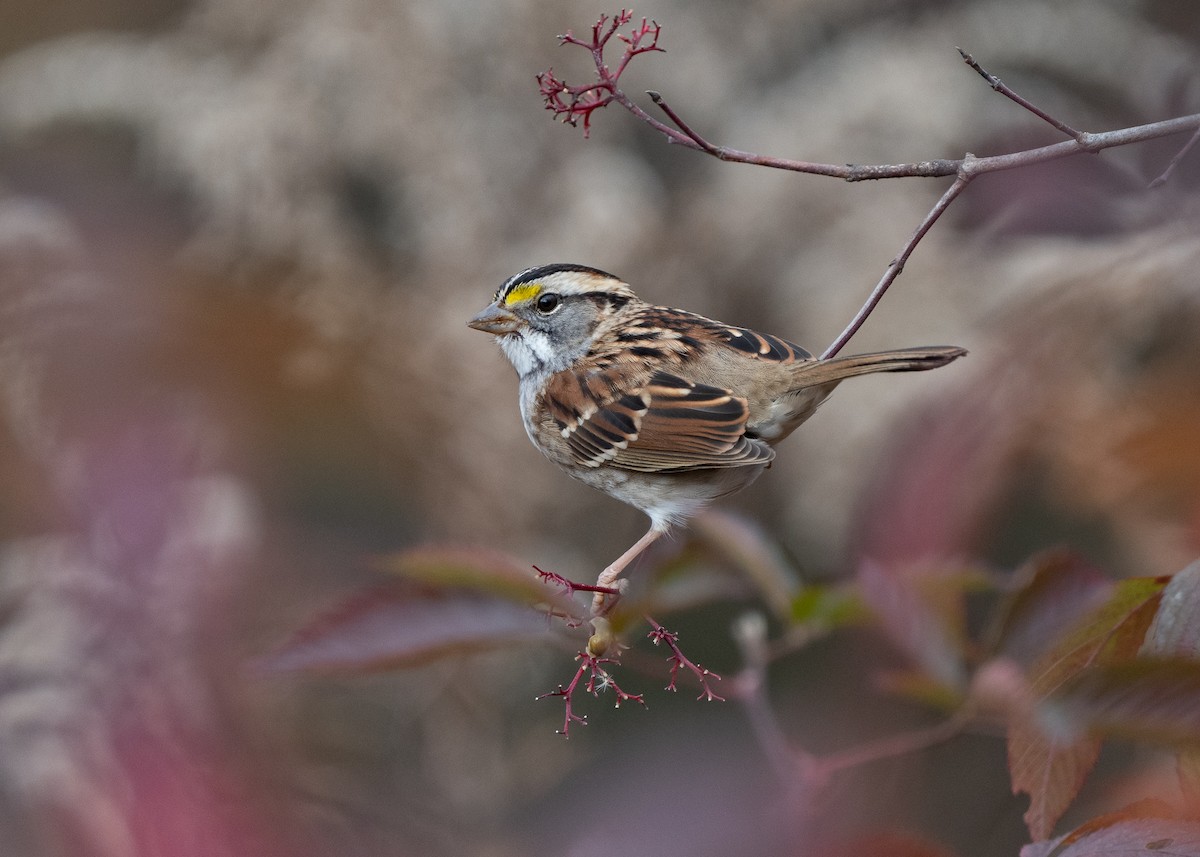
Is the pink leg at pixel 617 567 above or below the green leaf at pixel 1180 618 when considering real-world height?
above

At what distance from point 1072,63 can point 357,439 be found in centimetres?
305

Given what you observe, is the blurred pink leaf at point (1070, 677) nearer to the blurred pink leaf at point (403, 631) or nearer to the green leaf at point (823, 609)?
the green leaf at point (823, 609)

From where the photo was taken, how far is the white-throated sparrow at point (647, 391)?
215 cm

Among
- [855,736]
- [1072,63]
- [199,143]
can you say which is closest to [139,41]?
[199,143]

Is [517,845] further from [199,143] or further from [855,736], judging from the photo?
[199,143]

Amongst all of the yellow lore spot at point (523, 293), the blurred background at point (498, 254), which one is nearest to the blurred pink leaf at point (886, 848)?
the yellow lore spot at point (523, 293)

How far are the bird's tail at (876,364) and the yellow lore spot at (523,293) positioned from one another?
51cm

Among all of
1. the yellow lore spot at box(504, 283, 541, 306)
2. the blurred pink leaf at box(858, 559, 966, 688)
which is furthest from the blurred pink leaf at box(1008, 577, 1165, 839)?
the yellow lore spot at box(504, 283, 541, 306)

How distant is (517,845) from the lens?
10.7 ft

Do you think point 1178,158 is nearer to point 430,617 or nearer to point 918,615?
point 918,615

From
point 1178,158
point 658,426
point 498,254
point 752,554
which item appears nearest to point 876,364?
point 752,554

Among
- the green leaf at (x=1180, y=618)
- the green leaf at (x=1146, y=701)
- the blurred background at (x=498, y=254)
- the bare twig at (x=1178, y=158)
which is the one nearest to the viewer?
the green leaf at (x=1146, y=701)

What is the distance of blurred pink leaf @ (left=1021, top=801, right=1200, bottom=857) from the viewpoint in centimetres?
100

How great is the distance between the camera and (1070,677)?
116 cm
